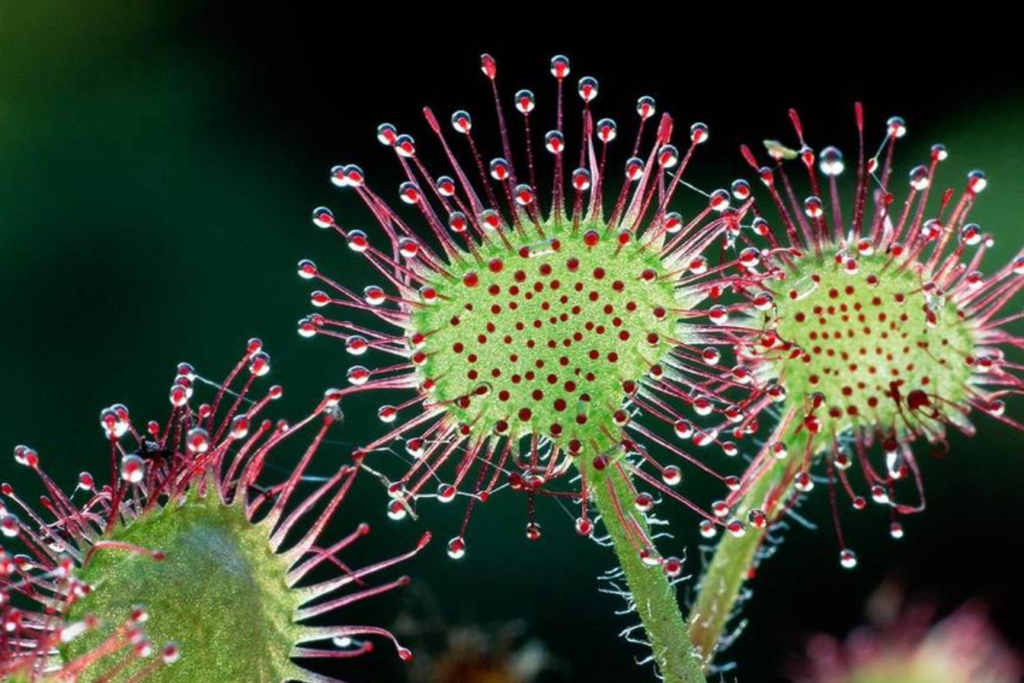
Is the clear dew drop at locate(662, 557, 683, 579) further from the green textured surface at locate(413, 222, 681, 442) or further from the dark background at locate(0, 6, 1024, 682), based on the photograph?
the dark background at locate(0, 6, 1024, 682)

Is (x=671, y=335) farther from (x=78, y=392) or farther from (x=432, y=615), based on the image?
(x=78, y=392)

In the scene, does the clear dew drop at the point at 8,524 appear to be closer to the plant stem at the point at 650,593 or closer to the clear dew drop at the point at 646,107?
the plant stem at the point at 650,593

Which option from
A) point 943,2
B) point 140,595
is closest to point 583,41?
point 943,2

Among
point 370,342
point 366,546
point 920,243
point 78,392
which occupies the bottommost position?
point 366,546

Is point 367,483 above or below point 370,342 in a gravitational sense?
below

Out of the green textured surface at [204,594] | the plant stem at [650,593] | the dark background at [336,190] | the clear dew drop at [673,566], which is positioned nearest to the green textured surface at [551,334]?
the plant stem at [650,593]

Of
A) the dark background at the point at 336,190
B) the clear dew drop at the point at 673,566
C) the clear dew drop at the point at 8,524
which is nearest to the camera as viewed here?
the clear dew drop at the point at 8,524
